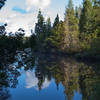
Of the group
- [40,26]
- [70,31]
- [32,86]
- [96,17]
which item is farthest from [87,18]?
[32,86]

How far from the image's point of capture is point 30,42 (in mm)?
4898

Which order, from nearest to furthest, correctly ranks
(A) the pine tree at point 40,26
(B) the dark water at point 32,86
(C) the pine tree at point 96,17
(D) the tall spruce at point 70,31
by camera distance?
(B) the dark water at point 32,86
(C) the pine tree at point 96,17
(D) the tall spruce at point 70,31
(A) the pine tree at point 40,26

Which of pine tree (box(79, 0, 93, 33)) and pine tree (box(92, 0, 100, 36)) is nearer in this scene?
pine tree (box(92, 0, 100, 36))

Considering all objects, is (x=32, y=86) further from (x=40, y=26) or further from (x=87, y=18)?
(x=40, y=26)

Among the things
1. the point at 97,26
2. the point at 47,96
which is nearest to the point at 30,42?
the point at 47,96

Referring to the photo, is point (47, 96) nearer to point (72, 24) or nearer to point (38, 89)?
point (38, 89)

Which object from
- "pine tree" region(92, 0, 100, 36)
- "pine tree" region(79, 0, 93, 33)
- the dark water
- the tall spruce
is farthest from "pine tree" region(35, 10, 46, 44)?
the dark water

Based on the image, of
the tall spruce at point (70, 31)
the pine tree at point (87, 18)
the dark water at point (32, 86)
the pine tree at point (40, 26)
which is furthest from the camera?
the pine tree at point (40, 26)

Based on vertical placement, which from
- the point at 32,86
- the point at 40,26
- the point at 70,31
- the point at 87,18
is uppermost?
the point at 40,26

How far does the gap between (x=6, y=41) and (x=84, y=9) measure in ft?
109

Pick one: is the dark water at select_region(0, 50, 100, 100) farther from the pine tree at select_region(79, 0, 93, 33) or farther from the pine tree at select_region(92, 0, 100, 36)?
the pine tree at select_region(79, 0, 93, 33)

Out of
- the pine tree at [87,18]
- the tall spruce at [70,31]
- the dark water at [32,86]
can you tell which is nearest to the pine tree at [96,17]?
the pine tree at [87,18]

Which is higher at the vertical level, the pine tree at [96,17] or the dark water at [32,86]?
the pine tree at [96,17]

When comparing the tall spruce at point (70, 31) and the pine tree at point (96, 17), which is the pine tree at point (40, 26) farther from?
the pine tree at point (96, 17)
